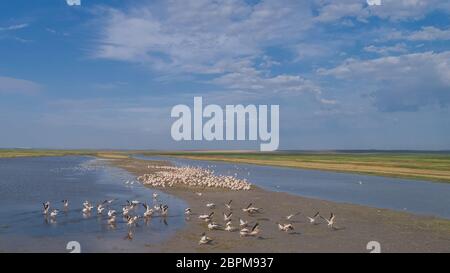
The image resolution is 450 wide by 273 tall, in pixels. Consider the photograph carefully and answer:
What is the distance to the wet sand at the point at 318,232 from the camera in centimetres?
1714

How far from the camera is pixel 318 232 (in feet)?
66.5

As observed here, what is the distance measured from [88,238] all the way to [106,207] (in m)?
8.36

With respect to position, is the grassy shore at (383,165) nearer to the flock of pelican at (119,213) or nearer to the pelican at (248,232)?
the flock of pelican at (119,213)

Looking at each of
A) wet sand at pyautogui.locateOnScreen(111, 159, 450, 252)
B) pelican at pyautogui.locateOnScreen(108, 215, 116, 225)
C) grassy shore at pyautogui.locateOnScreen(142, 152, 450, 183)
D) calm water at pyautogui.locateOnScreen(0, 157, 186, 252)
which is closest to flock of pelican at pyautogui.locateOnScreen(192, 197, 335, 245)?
wet sand at pyautogui.locateOnScreen(111, 159, 450, 252)

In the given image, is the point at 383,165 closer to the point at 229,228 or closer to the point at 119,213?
the point at 119,213

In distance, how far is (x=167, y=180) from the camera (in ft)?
135

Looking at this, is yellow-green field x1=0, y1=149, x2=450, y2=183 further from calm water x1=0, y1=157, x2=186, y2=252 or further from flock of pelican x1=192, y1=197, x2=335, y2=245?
calm water x1=0, y1=157, x2=186, y2=252

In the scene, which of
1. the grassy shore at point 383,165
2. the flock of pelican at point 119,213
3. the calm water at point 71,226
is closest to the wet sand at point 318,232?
the calm water at point 71,226

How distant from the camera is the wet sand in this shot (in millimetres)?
17141
